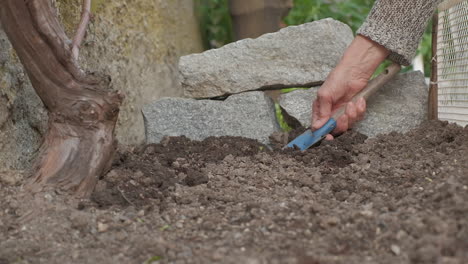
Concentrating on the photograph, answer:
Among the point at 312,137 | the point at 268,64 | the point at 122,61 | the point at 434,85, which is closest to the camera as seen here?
the point at 312,137

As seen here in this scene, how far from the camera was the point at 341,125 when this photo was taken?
2482 millimetres

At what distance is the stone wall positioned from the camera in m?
1.99

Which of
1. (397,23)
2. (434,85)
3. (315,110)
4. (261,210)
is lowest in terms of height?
(261,210)

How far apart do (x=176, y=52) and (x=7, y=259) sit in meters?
2.32

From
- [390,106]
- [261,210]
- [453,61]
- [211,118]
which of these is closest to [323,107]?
[390,106]

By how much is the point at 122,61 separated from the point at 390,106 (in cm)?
142

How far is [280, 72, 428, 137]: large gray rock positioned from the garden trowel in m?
0.12

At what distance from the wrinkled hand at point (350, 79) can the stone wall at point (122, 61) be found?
1054 mm

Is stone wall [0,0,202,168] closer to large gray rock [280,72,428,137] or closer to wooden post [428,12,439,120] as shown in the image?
large gray rock [280,72,428,137]

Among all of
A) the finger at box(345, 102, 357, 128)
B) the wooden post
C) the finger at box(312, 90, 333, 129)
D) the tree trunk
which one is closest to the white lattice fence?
the wooden post

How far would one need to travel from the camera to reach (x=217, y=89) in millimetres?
2771

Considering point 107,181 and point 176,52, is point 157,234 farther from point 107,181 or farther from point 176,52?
point 176,52

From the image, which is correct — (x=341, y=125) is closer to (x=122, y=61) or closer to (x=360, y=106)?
(x=360, y=106)

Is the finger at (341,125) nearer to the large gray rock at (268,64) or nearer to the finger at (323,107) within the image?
the finger at (323,107)
